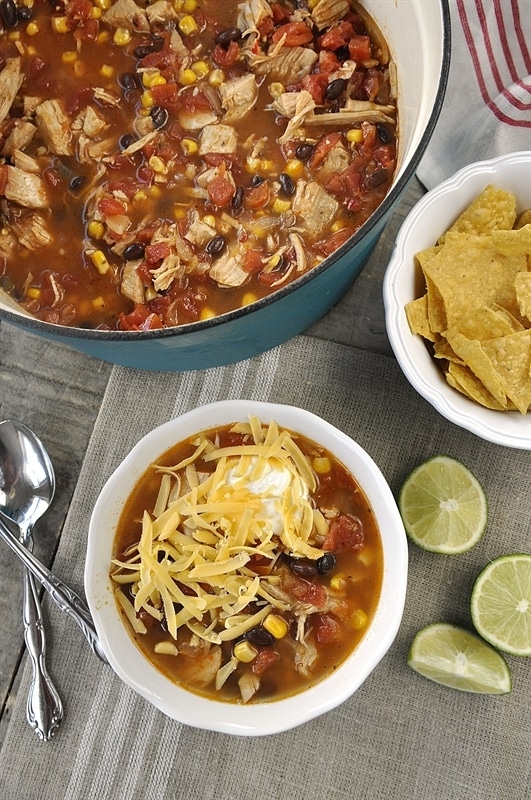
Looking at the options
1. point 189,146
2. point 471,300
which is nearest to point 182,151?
point 189,146

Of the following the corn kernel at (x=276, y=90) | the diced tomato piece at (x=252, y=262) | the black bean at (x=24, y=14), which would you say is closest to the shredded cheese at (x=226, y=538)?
the diced tomato piece at (x=252, y=262)

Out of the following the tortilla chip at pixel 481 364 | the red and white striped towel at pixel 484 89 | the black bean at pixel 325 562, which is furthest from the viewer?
the red and white striped towel at pixel 484 89

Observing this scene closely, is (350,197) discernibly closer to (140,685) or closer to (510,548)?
(510,548)

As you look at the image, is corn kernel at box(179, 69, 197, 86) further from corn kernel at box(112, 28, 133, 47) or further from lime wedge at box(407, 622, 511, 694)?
lime wedge at box(407, 622, 511, 694)

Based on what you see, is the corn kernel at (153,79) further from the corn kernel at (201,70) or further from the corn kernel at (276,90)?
the corn kernel at (276,90)

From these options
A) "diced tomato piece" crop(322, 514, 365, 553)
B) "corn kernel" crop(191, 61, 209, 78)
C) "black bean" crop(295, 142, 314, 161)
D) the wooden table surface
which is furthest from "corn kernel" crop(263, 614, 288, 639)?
"corn kernel" crop(191, 61, 209, 78)

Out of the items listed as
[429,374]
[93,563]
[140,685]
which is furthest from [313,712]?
[429,374]
